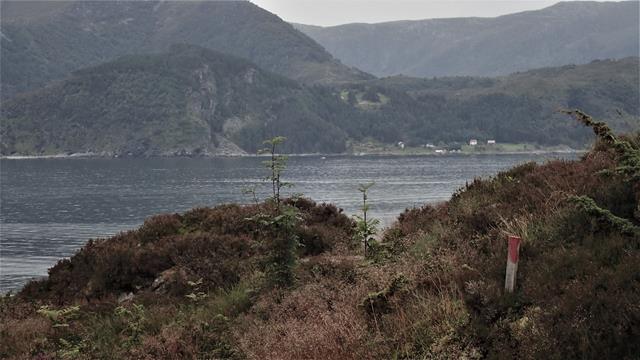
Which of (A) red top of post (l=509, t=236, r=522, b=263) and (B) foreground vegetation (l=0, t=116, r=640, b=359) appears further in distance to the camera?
(A) red top of post (l=509, t=236, r=522, b=263)

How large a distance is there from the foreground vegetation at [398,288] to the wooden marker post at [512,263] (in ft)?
0.40

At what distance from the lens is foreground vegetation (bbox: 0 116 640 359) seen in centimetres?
657

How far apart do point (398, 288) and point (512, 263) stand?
75.6 inches

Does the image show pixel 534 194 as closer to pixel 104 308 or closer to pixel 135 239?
pixel 104 308

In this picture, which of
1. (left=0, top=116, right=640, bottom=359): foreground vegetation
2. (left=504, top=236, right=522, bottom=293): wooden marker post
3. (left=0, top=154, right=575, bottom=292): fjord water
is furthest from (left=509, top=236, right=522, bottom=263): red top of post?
(left=0, top=154, right=575, bottom=292): fjord water

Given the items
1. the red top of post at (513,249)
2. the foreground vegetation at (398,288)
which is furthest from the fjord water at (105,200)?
the red top of post at (513,249)

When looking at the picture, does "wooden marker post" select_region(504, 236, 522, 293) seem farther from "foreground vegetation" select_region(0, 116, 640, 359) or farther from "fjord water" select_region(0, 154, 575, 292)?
"fjord water" select_region(0, 154, 575, 292)

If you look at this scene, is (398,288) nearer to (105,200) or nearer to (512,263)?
(512,263)

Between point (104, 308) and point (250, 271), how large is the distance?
9.92 ft

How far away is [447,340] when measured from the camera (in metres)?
6.90

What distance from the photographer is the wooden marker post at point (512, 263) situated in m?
7.15

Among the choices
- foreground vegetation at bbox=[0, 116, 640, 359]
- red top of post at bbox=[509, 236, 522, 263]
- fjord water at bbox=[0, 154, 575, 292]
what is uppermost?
red top of post at bbox=[509, 236, 522, 263]

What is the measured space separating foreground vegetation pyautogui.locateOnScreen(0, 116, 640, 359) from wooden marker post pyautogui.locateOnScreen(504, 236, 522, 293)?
12 cm

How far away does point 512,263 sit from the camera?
7148 millimetres
